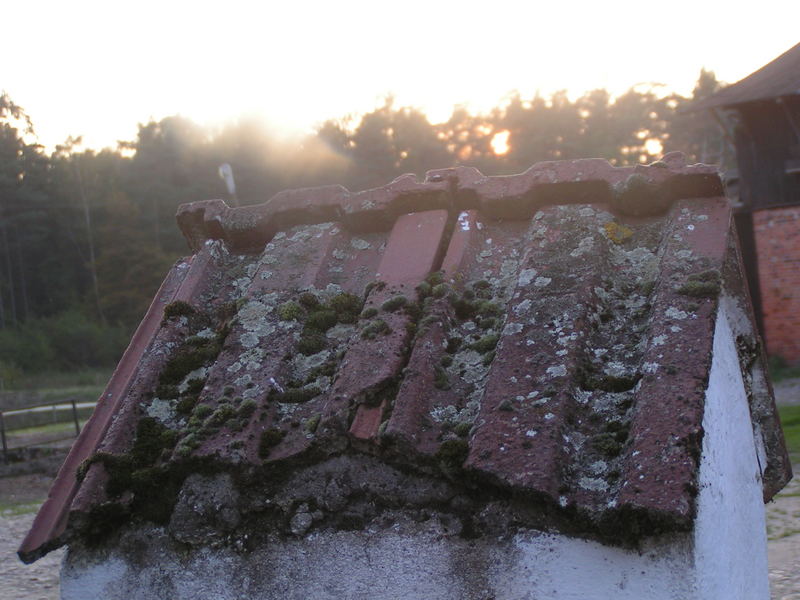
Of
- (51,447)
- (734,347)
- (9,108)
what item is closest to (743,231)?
(51,447)

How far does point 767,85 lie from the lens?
22750 millimetres

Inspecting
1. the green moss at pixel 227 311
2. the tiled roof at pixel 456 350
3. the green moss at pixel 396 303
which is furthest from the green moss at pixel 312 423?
the green moss at pixel 227 311

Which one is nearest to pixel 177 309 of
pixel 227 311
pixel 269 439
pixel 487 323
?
pixel 227 311

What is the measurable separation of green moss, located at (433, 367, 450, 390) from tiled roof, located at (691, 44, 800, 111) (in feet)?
71.3

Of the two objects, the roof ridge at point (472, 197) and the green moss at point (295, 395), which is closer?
the green moss at point (295, 395)

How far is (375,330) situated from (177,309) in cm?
89

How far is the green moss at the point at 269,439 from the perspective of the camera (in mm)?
2666

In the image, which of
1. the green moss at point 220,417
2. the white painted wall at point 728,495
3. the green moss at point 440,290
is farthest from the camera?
the green moss at point 440,290

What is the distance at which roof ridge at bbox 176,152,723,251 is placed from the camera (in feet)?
10.4

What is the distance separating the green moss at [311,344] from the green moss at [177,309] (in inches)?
22.1

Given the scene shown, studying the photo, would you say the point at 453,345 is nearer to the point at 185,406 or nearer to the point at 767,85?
the point at 185,406

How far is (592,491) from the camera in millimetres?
2244

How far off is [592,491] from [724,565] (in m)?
0.52

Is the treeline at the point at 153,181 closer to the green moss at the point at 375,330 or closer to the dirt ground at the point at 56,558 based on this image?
the dirt ground at the point at 56,558
